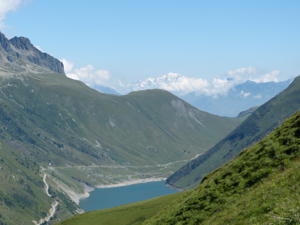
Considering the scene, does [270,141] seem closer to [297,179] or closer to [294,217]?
[297,179]

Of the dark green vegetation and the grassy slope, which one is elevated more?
the grassy slope

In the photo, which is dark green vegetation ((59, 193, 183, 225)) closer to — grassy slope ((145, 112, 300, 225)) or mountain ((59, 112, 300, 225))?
grassy slope ((145, 112, 300, 225))

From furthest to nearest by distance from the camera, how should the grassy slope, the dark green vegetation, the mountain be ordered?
the dark green vegetation < the grassy slope < the mountain

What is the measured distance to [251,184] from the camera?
159 feet

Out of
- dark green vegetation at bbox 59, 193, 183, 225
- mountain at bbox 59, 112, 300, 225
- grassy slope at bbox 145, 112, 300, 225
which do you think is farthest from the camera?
dark green vegetation at bbox 59, 193, 183, 225

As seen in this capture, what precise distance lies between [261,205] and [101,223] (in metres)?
80.7

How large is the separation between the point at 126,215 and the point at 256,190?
72153mm

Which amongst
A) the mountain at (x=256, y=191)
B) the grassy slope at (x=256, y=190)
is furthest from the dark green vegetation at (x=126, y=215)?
the mountain at (x=256, y=191)

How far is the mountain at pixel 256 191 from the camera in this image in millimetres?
31856

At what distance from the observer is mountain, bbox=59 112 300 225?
3186 centimetres

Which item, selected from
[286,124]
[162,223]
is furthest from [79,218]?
[286,124]

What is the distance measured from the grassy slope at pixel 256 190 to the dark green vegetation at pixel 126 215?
43.6 metres

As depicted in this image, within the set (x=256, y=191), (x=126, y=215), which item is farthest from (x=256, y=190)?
(x=126, y=215)

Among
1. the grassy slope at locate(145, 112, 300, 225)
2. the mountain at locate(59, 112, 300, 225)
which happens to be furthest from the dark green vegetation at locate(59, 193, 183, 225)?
the mountain at locate(59, 112, 300, 225)
